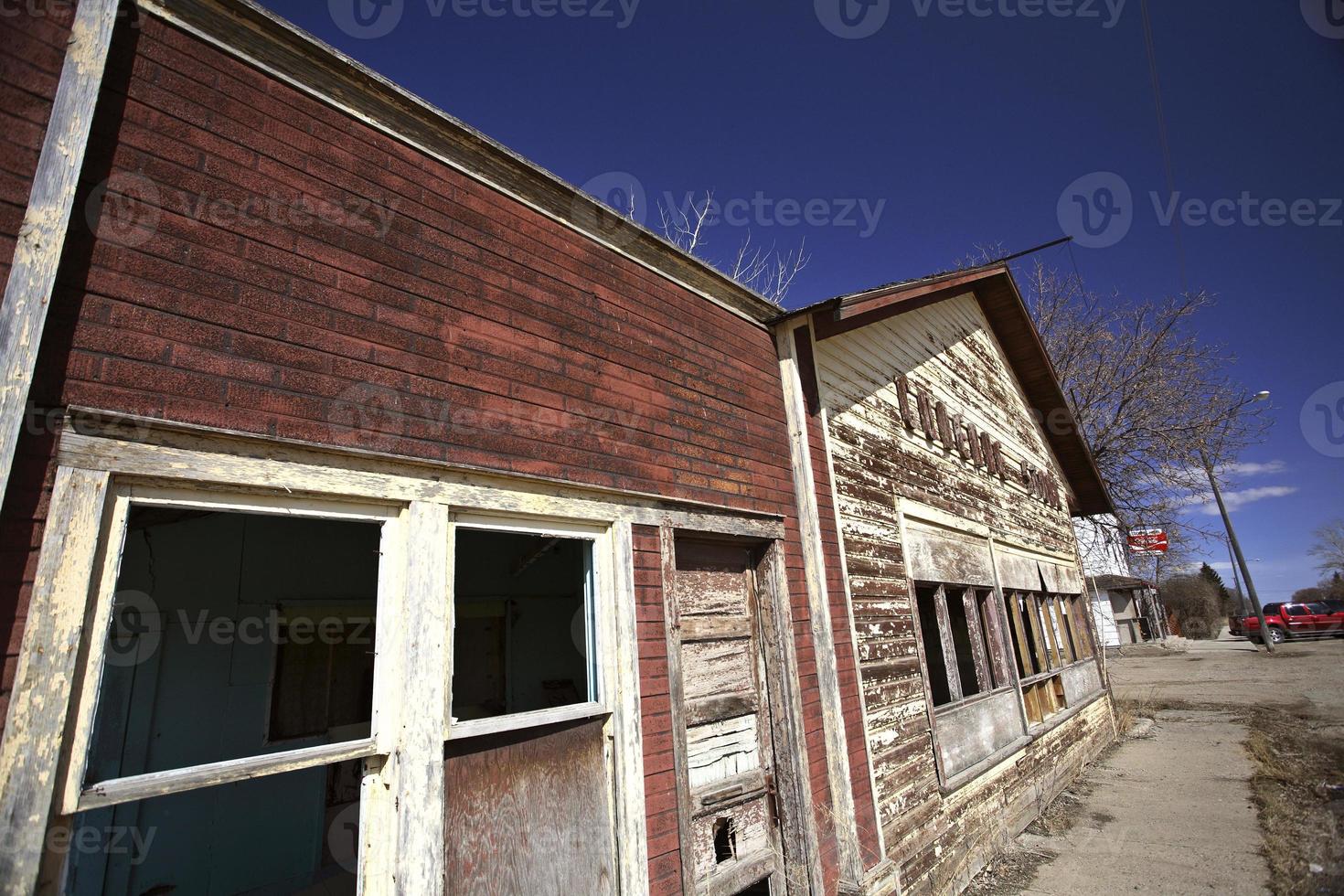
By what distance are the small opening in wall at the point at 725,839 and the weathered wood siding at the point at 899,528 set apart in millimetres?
1519

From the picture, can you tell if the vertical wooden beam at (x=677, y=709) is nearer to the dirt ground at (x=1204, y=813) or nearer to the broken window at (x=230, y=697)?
the broken window at (x=230, y=697)

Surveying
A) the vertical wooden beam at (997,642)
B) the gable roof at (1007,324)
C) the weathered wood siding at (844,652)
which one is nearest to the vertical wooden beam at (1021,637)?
the vertical wooden beam at (997,642)

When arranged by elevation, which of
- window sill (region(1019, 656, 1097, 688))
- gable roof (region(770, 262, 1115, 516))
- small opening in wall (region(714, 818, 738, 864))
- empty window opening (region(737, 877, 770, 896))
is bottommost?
empty window opening (region(737, 877, 770, 896))

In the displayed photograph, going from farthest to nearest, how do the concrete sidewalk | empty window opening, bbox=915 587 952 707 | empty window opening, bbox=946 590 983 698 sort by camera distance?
empty window opening, bbox=915 587 952 707 → empty window opening, bbox=946 590 983 698 → the concrete sidewalk

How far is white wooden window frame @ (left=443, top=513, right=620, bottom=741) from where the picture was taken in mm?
2886

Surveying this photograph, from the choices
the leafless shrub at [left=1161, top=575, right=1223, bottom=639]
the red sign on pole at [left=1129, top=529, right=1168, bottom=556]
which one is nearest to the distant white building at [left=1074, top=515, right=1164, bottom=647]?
the leafless shrub at [left=1161, top=575, right=1223, bottom=639]

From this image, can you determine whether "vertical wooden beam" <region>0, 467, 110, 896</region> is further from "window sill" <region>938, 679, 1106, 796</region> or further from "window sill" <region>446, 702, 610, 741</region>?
"window sill" <region>938, 679, 1106, 796</region>

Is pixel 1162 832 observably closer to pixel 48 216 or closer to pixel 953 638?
pixel 953 638

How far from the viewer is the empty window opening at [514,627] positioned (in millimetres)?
6176

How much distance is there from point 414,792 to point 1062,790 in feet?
30.1

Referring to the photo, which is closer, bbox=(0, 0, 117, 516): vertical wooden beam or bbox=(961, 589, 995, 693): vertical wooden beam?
bbox=(0, 0, 117, 516): vertical wooden beam

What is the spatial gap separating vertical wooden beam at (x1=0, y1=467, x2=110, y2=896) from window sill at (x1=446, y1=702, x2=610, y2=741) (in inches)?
46.5

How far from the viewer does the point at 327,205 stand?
2.77 meters

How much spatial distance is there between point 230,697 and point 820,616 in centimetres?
438
